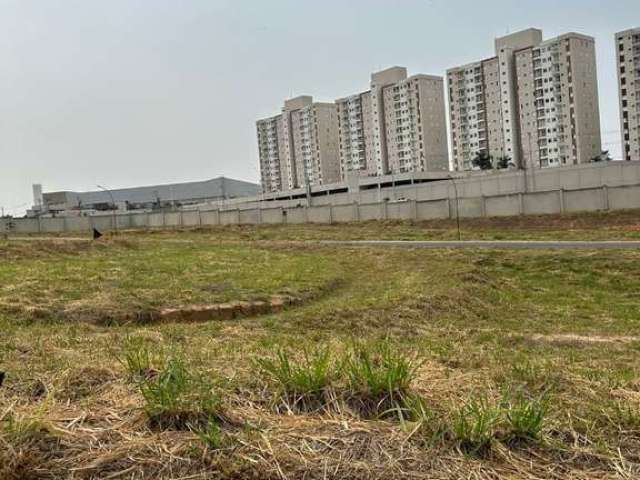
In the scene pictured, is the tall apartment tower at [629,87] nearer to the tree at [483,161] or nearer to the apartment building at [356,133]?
the tree at [483,161]

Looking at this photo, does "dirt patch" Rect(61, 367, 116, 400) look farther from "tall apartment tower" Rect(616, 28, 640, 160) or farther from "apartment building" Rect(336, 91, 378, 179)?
"apartment building" Rect(336, 91, 378, 179)

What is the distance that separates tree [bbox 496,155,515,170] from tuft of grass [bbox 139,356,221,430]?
300 feet

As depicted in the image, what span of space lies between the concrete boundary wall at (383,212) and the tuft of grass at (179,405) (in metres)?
40.0

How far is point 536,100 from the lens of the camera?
303ft

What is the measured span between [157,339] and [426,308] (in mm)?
7996

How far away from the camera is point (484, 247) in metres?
27.7

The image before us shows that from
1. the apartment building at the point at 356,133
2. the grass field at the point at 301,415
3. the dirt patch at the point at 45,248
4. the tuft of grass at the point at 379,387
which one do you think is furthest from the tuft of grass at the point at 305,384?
the apartment building at the point at 356,133

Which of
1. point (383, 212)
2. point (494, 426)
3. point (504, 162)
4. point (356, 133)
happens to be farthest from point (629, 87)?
point (494, 426)

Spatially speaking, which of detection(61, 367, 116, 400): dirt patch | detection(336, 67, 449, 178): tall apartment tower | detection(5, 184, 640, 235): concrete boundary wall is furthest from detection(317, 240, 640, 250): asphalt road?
detection(336, 67, 449, 178): tall apartment tower

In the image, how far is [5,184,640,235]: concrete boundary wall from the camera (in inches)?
1561

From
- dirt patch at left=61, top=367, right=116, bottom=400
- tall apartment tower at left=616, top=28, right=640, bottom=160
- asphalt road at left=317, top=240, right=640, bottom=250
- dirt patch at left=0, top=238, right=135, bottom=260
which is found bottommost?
asphalt road at left=317, top=240, right=640, bottom=250

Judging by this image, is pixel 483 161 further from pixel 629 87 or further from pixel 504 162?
pixel 629 87

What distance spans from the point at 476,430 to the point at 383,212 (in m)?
47.2

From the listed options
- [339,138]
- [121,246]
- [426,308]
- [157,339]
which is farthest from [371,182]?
[157,339]
